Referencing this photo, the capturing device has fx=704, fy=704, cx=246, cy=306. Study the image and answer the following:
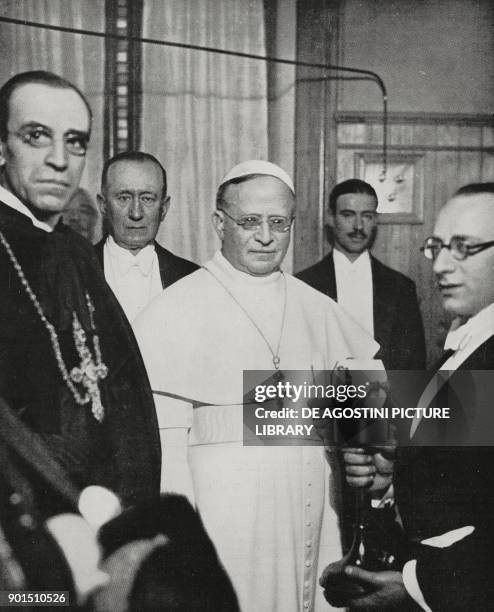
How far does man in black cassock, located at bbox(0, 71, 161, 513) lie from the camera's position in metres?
2.48

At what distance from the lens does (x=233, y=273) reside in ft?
8.47

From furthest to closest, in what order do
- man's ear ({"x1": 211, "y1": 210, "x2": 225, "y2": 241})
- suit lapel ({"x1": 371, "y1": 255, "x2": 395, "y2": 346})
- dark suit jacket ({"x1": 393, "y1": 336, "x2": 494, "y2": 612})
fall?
suit lapel ({"x1": 371, "y1": 255, "x2": 395, "y2": 346}) → man's ear ({"x1": 211, "y1": 210, "x2": 225, "y2": 241}) → dark suit jacket ({"x1": 393, "y1": 336, "x2": 494, "y2": 612})

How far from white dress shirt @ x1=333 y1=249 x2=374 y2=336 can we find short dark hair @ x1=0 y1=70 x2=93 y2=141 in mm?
1078

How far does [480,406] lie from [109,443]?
1.35 m

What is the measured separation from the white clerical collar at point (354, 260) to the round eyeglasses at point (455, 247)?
0.69 feet

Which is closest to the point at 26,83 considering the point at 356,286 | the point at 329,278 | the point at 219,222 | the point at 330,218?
the point at 219,222

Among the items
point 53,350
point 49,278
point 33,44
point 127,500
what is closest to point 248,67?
point 33,44

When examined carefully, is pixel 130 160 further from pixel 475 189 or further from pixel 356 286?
pixel 475 189

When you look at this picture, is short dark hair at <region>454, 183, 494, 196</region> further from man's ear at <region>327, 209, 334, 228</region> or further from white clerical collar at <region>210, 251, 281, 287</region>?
white clerical collar at <region>210, 251, 281, 287</region>

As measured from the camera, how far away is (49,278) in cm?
254

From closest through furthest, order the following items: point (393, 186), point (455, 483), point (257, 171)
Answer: point (455, 483), point (257, 171), point (393, 186)

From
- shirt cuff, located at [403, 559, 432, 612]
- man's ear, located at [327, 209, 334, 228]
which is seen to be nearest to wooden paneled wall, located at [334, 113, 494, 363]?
man's ear, located at [327, 209, 334, 228]

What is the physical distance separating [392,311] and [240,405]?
2.26 feet

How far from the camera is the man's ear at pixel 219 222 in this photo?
2582 mm
